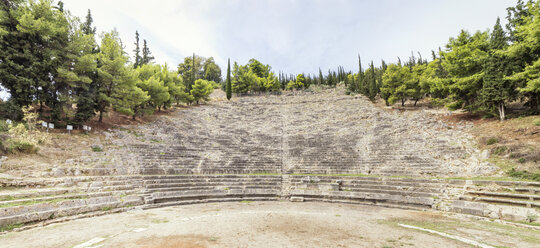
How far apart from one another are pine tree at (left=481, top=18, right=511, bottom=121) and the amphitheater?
3.39 m

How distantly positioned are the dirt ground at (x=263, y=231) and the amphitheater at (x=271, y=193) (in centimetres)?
4

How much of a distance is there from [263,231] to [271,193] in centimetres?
639

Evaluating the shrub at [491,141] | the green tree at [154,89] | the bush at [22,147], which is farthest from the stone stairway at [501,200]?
the green tree at [154,89]

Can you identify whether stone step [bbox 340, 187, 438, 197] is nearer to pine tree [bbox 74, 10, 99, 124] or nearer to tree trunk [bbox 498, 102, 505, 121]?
tree trunk [bbox 498, 102, 505, 121]

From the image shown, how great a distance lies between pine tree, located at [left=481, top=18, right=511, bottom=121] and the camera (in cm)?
1674

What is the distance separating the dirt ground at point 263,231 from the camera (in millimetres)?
5500

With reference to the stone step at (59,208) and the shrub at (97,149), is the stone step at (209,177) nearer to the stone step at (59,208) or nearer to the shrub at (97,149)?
the stone step at (59,208)

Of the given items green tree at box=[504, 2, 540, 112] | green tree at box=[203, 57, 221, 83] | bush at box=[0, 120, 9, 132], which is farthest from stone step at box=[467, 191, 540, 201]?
green tree at box=[203, 57, 221, 83]

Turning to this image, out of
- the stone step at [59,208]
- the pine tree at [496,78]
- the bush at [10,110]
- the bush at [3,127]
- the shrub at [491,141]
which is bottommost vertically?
the stone step at [59,208]

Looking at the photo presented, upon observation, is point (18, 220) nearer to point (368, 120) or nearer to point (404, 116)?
point (368, 120)

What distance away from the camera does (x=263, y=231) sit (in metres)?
6.57

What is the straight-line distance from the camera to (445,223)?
25.0 ft

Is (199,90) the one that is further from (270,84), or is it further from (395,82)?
(395,82)

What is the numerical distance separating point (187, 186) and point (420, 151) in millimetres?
18155
